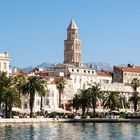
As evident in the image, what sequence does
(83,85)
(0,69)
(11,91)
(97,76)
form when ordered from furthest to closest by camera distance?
1. (97,76)
2. (83,85)
3. (0,69)
4. (11,91)

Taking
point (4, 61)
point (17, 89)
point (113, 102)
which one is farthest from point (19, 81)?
point (113, 102)

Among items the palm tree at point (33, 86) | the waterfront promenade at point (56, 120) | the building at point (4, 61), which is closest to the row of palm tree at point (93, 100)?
the waterfront promenade at point (56, 120)

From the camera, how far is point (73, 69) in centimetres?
18912

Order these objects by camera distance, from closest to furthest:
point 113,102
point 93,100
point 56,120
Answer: point 56,120 < point 93,100 < point 113,102

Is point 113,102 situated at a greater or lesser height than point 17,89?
lesser

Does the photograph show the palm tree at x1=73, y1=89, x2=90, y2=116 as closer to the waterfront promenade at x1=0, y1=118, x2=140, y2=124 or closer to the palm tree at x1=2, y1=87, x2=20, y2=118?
the waterfront promenade at x1=0, y1=118, x2=140, y2=124

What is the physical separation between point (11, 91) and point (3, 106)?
521 inches

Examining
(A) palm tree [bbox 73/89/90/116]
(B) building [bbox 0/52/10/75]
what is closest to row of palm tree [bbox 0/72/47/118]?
(B) building [bbox 0/52/10/75]

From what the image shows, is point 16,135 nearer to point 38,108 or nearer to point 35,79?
point 35,79

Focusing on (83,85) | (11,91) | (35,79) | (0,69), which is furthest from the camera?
(83,85)

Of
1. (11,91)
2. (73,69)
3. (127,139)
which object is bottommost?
(127,139)

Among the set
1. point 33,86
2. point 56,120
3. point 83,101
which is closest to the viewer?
point 56,120

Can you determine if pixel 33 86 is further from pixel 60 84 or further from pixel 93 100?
pixel 60 84

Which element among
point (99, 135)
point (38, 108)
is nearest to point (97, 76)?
point (38, 108)
